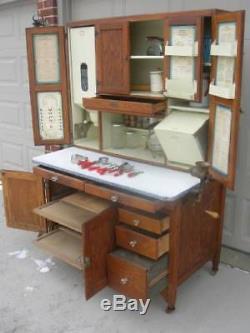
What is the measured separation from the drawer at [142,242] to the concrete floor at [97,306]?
17.3 inches

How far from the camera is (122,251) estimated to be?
2551 mm

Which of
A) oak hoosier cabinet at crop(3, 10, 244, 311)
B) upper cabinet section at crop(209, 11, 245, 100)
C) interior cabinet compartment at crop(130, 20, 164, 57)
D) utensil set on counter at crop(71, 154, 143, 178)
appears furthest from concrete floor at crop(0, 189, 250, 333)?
interior cabinet compartment at crop(130, 20, 164, 57)

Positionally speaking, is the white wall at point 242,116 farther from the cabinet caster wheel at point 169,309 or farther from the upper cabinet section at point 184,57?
the cabinet caster wheel at point 169,309

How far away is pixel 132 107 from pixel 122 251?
0.96 m

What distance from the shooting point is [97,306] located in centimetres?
258

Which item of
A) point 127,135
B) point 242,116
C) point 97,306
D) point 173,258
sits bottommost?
point 97,306

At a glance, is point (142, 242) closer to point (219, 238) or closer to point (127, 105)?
point (219, 238)

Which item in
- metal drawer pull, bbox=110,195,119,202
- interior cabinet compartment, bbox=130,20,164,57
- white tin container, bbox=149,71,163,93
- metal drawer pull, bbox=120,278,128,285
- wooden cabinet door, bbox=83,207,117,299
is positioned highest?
interior cabinet compartment, bbox=130,20,164,57

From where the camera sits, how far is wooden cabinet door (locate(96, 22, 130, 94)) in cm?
261

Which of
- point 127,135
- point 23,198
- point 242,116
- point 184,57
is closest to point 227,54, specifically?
point 184,57

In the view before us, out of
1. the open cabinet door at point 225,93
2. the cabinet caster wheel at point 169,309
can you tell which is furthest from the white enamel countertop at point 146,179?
the cabinet caster wheel at point 169,309

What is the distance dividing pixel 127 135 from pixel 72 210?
731mm

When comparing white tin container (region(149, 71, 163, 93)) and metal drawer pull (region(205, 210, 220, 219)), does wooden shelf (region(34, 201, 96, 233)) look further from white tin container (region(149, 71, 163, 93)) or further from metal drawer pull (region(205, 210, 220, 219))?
white tin container (region(149, 71, 163, 93))

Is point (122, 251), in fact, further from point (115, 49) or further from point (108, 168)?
point (115, 49)
